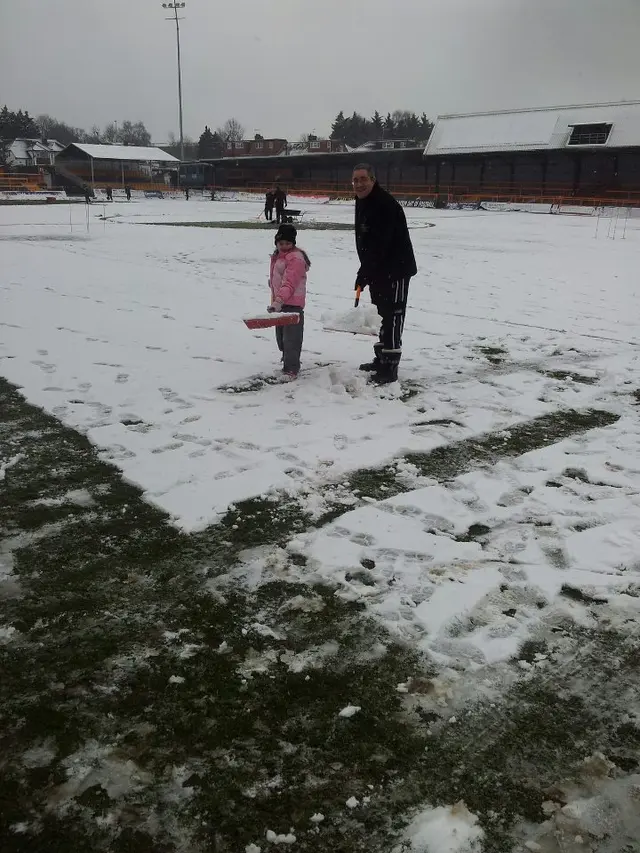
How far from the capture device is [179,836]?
1.78m

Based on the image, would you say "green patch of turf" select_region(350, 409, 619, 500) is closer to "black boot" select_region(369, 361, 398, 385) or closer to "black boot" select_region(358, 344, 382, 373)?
"black boot" select_region(369, 361, 398, 385)

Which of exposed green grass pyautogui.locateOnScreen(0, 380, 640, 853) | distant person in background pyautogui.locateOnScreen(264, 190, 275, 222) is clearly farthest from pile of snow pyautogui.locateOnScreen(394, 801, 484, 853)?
distant person in background pyautogui.locateOnScreen(264, 190, 275, 222)

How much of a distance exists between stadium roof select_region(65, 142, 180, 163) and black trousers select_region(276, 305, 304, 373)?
197 ft

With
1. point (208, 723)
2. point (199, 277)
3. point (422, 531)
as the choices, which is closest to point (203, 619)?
point (208, 723)

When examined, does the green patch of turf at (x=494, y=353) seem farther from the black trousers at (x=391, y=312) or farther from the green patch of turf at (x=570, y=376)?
the black trousers at (x=391, y=312)

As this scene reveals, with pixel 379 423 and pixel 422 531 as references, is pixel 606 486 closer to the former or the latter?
pixel 422 531

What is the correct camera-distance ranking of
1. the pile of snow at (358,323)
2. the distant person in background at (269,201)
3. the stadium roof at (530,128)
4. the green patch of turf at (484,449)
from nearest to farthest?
the green patch of turf at (484,449)
the pile of snow at (358,323)
the distant person in background at (269,201)
the stadium roof at (530,128)

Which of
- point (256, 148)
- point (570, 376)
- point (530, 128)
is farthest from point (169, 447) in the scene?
point (256, 148)

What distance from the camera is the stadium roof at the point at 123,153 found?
5891 cm

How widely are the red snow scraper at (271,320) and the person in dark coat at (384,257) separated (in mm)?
757

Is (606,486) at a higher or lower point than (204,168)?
lower

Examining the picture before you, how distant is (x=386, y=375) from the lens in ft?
19.1

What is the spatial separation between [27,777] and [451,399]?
13.9ft

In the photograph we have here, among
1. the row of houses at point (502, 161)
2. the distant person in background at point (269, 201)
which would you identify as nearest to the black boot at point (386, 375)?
the distant person in background at point (269, 201)
